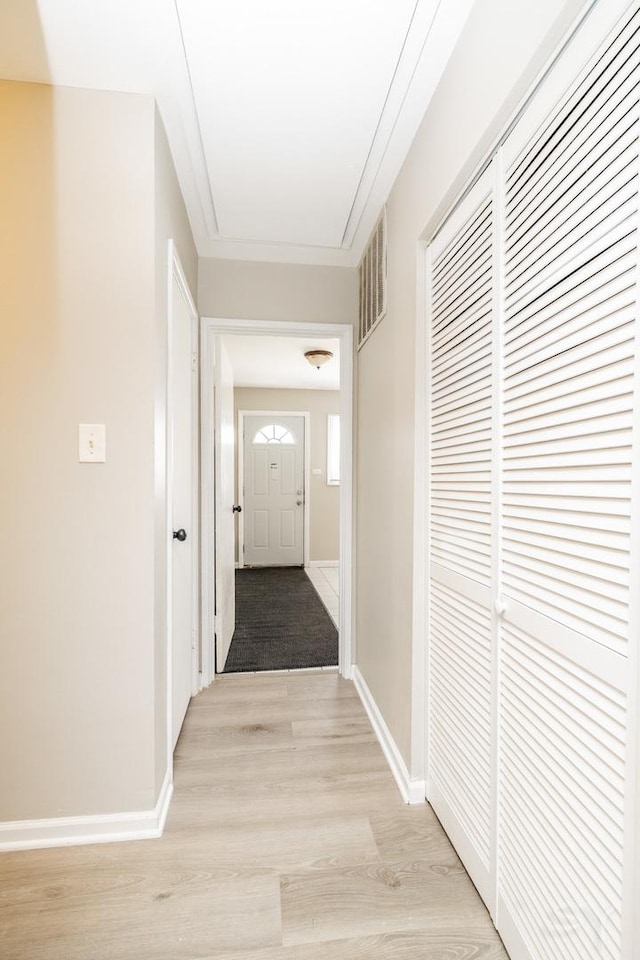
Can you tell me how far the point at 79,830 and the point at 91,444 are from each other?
1273mm

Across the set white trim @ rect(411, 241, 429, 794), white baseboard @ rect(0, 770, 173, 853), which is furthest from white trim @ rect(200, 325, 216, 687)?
white trim @ rect(411, 241, 429, 794)

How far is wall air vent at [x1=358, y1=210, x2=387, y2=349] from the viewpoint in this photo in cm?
210

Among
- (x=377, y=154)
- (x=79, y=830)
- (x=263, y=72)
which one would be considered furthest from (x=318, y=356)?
(x=79, y=830)

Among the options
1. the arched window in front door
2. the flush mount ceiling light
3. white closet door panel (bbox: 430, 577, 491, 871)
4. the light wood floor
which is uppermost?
the flush mount ceiling light

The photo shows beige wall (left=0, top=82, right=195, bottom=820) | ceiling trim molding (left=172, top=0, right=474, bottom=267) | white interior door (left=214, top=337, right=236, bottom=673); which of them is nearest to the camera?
ceiling trim molding (left=172, top=0, right=474, bottom=267)

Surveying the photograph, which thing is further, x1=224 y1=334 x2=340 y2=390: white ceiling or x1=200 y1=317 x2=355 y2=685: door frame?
x1=224 y1=334 x2=340 y2=390: white ceiling

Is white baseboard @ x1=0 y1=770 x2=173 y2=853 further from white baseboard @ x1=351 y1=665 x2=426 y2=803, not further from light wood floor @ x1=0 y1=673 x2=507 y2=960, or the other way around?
white baseboard @ x1=351 y1=665 x2=426 y2=803

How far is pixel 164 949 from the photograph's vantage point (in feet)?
3.80

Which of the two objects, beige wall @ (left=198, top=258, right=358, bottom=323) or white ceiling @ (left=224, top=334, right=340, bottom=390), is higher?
white ceiling @ (left=224, top=334, right=340, bottom=390)

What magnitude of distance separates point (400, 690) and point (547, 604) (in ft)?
3.48

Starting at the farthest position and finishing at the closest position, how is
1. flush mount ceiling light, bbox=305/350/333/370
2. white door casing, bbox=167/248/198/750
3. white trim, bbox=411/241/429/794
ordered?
flush mount ceiling light, bbox=305/350/333/370 → white door casing, bbox=167/248/198/750 → white trim, bbox=411/241/429/794

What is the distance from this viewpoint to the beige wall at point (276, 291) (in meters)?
2.61

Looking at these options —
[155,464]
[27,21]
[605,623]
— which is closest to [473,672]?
[605,623]

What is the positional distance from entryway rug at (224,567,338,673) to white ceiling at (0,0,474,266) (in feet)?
8.66
